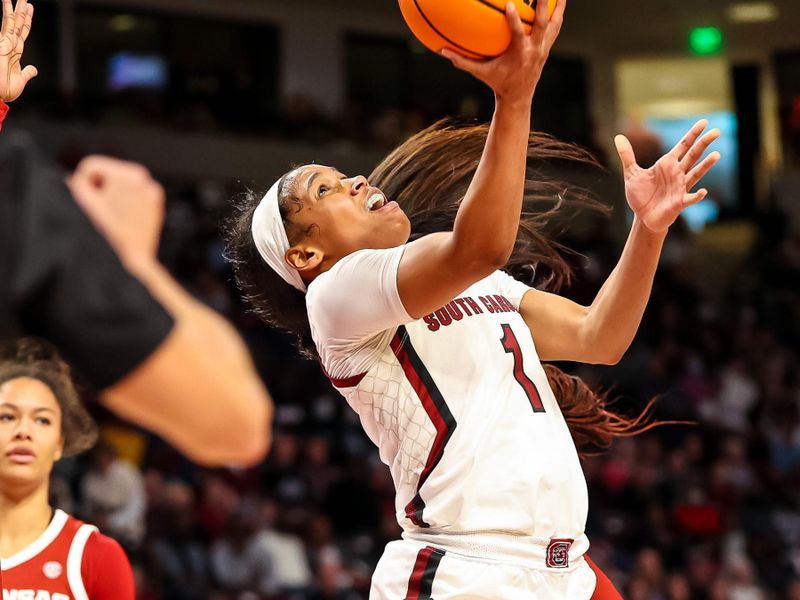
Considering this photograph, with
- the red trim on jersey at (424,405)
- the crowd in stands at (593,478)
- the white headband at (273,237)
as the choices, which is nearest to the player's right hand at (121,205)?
the red trim on jersey at (424,405)

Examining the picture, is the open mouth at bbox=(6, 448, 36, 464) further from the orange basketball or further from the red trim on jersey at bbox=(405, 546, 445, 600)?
the orange basketball

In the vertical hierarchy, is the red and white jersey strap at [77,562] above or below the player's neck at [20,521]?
below

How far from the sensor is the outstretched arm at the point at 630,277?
323 cm

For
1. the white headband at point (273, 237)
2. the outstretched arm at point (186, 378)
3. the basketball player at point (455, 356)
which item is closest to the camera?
the outstretched arm at point (186, 378)

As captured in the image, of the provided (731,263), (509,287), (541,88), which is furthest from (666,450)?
(509,287)

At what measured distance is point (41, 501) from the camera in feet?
12.5

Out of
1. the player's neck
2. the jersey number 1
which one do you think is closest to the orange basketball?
the jersey number 1

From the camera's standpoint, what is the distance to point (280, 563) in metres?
9.05

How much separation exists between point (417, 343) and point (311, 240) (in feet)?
1.20

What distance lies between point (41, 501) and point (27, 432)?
0.21 meters

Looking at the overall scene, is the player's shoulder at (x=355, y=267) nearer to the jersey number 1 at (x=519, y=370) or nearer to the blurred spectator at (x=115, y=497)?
the jersey number 1 at (x=519, y=370)

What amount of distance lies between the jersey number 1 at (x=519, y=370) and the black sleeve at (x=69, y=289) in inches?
73.5

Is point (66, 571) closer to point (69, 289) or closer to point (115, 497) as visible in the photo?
point (69, 289)

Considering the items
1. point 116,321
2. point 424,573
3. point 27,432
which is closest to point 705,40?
point 27,432
